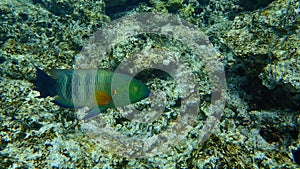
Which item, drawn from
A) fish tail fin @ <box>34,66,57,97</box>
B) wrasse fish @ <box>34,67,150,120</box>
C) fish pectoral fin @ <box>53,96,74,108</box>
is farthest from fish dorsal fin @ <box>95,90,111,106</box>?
fish tail fin @ <box>34,66,57,97</box>

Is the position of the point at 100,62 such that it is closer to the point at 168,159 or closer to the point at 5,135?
the point at 5,135

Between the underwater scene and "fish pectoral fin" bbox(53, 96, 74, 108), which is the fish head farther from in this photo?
"fish pectoral fin" bbox(53, 96, 74, 108)

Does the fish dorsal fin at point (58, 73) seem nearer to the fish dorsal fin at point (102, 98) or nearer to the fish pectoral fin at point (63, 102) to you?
the fish pectoral fin at point (63, 102)

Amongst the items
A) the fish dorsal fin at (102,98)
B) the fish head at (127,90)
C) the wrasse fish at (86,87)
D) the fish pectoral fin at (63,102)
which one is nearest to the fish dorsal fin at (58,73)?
the wrasse fish at (86,87)

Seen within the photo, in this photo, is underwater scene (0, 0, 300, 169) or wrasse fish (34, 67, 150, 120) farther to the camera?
underwater scene (0, 0, 300, 169)

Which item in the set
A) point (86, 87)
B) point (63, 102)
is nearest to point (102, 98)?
point (86, 87)

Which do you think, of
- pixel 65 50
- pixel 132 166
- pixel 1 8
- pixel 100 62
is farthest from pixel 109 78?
pixel 1 8

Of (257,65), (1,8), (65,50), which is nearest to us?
(257,65)
